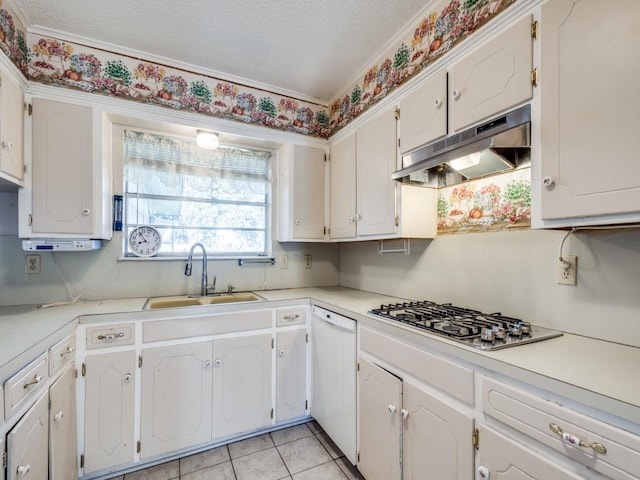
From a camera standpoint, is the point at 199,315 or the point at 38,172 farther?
the point at 199,315

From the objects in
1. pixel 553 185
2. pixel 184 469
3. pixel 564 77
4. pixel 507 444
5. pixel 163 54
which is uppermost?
pixel 163 54

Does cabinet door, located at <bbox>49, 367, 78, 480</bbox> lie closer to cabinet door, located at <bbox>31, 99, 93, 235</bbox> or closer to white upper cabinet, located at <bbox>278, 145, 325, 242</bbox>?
cabinet door, located at <bbox>31, 99, 93, 235</bbox>

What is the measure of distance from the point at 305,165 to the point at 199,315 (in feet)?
4.75

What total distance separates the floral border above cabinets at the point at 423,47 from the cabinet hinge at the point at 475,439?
5.43 feet

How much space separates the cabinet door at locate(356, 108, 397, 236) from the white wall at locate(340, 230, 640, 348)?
0.33m

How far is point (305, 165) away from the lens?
257 cm

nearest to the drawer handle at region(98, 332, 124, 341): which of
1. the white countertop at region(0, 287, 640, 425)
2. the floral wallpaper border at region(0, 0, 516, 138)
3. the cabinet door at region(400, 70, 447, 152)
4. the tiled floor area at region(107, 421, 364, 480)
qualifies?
the white countertop at region(0, 287, 640, 425)

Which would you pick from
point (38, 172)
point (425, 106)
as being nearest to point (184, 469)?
point (38, 172)

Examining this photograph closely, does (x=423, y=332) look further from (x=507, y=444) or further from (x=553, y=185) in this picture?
(x=553, y=185)

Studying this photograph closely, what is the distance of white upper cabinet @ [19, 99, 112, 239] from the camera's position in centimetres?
175

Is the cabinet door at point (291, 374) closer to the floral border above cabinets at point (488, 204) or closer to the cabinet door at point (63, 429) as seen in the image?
the cabinet door at point (63, 429)

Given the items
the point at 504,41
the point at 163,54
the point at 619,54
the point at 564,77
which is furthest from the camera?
the point at 163,54

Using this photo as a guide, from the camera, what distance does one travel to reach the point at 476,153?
1307mm

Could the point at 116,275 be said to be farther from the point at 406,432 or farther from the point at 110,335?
the point at 406,432
